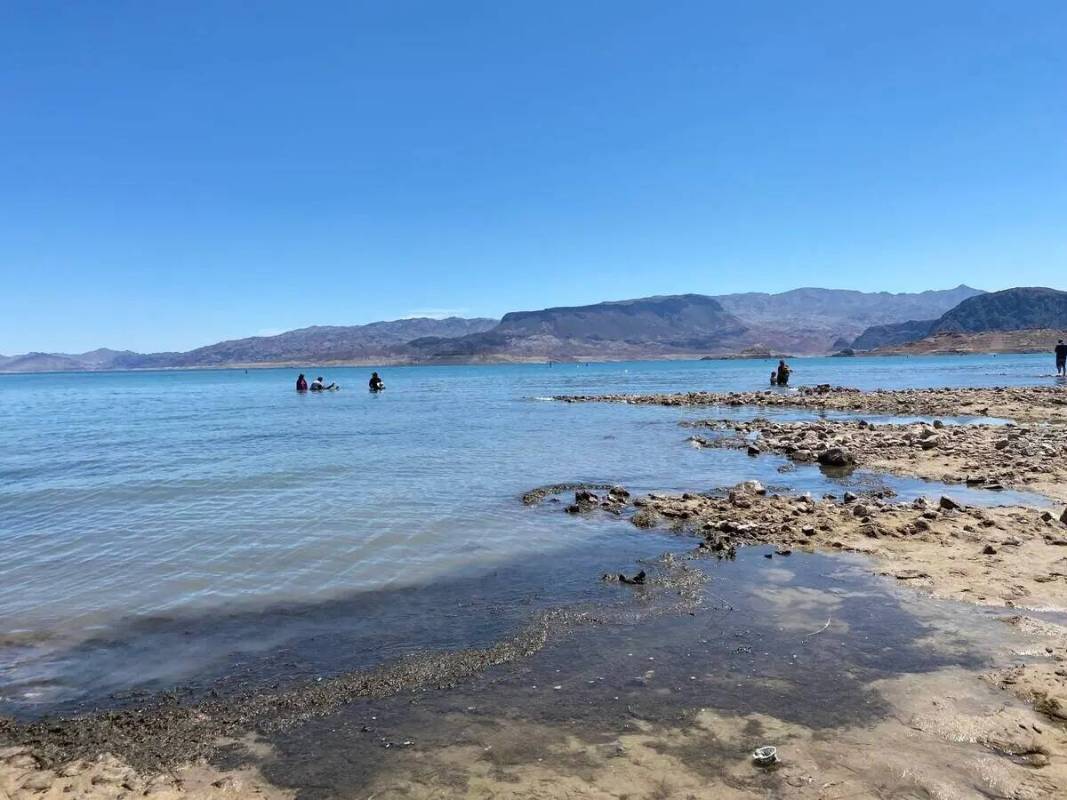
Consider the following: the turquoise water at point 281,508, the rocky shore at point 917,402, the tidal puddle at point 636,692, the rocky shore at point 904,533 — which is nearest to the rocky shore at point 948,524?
the rocky shore at point 904,533

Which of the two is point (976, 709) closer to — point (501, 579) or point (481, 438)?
point (501, 579)

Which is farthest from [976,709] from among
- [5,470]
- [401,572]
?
[5,470]

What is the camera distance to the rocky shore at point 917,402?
2803 cm

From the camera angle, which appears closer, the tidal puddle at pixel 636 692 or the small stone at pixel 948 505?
the tidal puddle at pixel 636 692

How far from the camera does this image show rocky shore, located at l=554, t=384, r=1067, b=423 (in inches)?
1104

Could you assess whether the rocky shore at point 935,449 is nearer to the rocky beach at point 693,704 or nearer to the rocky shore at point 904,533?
the rocky shore at point 904,533

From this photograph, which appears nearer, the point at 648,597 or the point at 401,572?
the point at 648,597

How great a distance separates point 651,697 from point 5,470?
22.1 m

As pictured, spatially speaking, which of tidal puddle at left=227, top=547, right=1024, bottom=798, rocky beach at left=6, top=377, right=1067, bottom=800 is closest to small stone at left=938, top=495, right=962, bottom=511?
rocky beach at left=6, top=377, right=1067, bottom=800

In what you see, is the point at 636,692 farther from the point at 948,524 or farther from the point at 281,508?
the point at 281,508

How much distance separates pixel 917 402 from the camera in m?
34.2

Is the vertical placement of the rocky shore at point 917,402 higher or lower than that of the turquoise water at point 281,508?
lower

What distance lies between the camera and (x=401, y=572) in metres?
9.68

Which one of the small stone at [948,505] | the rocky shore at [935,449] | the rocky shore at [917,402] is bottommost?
the rocky shore at [917,402]
